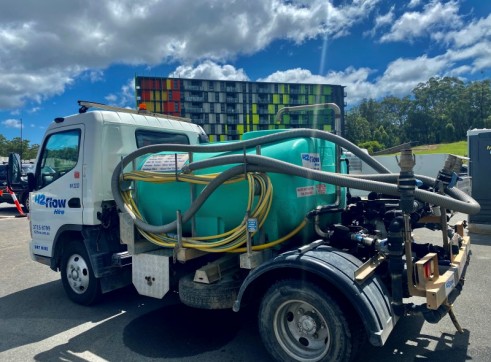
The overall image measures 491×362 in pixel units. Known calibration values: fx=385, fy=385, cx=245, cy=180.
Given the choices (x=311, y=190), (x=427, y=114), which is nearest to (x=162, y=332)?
(x=311, y=190)

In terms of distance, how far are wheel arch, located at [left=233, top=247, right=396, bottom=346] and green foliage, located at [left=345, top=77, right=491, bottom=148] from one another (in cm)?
7269

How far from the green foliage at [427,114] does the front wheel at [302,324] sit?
72.8 metres

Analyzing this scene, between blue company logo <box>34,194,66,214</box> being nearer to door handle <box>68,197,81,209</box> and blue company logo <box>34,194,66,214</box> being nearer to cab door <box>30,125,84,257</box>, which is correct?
cab door <box>30,125,84,257</box>

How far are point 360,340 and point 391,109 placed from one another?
99155 millimetres

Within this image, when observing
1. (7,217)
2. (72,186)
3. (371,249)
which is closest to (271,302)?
(371,249)

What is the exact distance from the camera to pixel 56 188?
16.7 feet

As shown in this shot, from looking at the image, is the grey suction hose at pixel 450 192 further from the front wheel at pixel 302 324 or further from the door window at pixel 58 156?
the door window at pixel 58 156

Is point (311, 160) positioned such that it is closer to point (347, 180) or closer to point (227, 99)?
point (347, 180)

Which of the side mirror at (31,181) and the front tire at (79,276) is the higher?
the side mirror at (31,181)

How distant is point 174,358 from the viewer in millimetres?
3553

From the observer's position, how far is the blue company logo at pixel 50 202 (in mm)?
5023

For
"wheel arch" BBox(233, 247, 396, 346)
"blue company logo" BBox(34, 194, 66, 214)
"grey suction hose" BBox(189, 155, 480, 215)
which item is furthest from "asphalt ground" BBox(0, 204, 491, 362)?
"grey suction hose" BBox(189, 155, 480, 215)

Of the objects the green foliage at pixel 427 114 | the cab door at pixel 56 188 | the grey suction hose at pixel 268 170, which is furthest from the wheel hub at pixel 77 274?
the green foliage at pixel 427 114

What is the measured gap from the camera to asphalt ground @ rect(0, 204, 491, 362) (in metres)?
3.60
